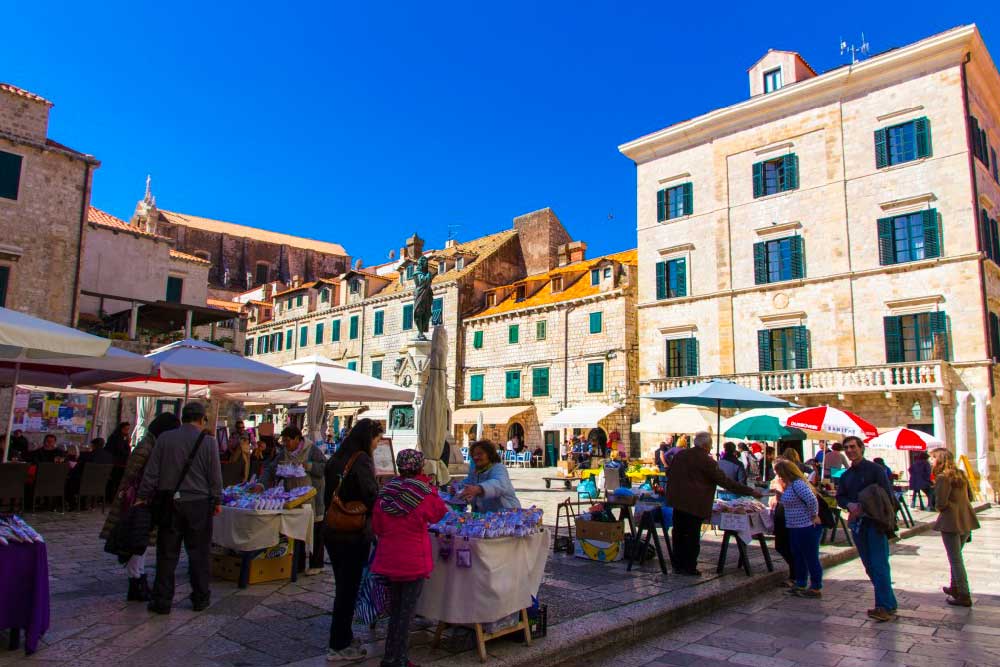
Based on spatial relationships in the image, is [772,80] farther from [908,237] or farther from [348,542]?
[348,542]

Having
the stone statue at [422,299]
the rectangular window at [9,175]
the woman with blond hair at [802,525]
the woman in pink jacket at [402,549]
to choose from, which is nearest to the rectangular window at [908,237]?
the stone statue at [422,299]

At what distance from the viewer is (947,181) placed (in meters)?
19.9

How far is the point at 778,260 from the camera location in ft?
75.8

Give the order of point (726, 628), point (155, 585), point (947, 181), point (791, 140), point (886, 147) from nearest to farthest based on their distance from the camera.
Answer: point (155, 585)
point (726, 628)
point (947, 181)
point (886, 147)
point (791, 140)

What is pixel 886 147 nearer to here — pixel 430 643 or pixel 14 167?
pixel 430 643

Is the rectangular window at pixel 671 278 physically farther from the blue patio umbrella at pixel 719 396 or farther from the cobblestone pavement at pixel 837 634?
the cobblestone pavement at pixel 837 634

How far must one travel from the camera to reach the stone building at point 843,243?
19.3m

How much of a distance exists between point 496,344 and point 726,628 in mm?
27316

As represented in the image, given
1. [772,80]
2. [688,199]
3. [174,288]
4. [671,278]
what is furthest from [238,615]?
[174,288]

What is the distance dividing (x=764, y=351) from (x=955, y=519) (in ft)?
55.1

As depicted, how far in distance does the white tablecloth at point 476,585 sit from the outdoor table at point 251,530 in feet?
7.31

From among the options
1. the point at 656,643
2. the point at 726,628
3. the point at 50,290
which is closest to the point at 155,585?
the point at 656,643

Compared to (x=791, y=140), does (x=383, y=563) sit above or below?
below

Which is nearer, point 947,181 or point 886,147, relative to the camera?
point 947,181
